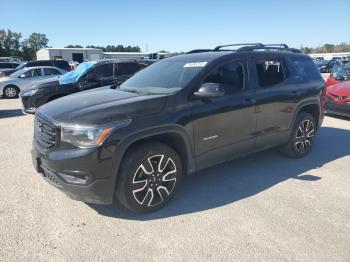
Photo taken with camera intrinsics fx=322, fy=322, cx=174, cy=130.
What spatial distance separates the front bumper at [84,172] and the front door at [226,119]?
3.96ft

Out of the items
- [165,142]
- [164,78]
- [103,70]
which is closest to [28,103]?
[103,70]

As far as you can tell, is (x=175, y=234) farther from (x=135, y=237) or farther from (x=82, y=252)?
(x=82, y=252)

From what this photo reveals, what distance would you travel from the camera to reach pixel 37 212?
3777mm

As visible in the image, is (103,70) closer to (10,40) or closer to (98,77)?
(98,77)

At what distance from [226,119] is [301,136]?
2.08m

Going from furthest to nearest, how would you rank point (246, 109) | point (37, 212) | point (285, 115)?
point (285, 115), point (246, 109), point (37, 212)

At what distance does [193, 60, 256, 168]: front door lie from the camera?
3988 mm

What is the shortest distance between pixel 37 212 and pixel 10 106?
34.4 ft

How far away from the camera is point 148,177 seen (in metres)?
3.65

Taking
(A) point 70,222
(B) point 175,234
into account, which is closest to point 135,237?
(B) point 175,234

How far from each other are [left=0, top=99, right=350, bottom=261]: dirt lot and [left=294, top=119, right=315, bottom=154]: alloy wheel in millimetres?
492

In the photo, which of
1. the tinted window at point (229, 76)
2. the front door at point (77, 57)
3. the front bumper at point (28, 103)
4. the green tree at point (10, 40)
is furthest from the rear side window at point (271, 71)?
the green tree at point (10, 40)

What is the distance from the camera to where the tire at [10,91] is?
1547cm

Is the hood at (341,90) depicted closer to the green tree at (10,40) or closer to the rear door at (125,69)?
the rear door at (125,69)
